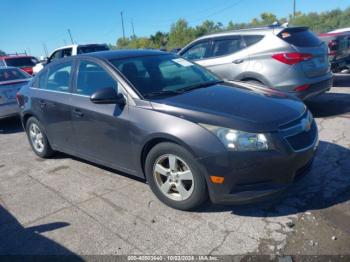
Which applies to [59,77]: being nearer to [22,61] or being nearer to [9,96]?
[9,96]

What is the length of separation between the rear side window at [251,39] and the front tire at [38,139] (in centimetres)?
414

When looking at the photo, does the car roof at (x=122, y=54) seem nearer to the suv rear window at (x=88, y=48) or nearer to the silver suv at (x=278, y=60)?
the silver suv at (x=278, y=60)

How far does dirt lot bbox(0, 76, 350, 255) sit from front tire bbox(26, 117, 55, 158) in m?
0.75

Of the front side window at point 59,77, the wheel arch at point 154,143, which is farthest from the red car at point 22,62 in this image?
Result: the wheel arch at point 154,143

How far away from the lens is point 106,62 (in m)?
4.19

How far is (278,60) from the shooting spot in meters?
6.24

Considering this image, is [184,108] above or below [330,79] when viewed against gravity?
above

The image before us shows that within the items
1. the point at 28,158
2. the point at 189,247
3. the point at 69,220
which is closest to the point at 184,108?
the point at 189,247

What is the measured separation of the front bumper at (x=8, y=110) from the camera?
7797mm

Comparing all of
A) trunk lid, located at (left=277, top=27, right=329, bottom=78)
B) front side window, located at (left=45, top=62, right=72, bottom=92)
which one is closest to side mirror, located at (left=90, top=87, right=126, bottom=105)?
front side window, located at (left=45, top=62, right=72, bottom=92)

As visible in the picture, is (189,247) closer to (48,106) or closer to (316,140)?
(316,140)

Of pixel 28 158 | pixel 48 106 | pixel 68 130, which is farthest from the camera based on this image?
pixel 28 158

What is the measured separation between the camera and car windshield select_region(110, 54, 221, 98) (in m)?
3.93

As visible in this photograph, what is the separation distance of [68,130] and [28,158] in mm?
1565
